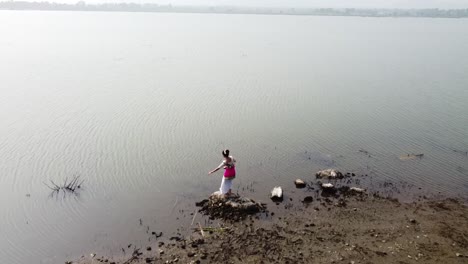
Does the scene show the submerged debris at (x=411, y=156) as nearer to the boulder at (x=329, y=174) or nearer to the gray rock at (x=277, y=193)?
the boulder at (x=329, y=174)

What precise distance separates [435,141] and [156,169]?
15.6 metres

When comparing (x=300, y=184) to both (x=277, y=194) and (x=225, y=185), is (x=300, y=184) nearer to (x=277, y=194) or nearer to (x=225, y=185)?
(x=277, y=194)

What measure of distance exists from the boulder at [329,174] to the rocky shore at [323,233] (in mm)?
1344

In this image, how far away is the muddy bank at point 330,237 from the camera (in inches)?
452

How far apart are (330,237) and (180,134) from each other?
39.3 feet

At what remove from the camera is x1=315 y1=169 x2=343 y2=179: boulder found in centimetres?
1669

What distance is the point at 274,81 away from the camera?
3550cm

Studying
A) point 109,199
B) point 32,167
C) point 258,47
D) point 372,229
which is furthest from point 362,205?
point 258,47

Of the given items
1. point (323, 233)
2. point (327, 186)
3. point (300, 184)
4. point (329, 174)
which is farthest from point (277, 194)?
point (329, 174)

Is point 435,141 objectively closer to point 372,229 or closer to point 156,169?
point 372,229

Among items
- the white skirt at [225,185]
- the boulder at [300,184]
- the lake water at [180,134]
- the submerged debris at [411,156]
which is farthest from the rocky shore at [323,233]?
the submerged debris at [411,156]

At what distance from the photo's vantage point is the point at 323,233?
41.8ft

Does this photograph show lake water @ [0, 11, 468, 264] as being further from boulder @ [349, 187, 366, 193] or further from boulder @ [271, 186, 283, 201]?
boulder @ [349, 187, 366, 193]

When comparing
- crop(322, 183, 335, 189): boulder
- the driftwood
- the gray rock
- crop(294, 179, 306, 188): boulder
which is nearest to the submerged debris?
crop(322, 183, 335, 189): boulder
